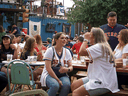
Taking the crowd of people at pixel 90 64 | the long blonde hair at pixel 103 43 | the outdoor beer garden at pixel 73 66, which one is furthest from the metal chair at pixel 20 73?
the long blonde hair at pixel 103 43

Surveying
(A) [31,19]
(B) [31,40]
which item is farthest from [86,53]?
(A) [31,19]

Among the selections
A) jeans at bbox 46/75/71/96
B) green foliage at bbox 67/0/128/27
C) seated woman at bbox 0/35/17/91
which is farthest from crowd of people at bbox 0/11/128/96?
green foliage at bbox 67/0/128/27

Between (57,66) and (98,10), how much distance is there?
9.62 meters

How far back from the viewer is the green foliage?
11.7 meters

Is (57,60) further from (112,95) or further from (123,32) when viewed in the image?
(123,32)

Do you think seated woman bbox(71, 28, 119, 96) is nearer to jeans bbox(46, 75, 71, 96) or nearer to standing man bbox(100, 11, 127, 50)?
jeans bbox(46, 75, 71, 96)

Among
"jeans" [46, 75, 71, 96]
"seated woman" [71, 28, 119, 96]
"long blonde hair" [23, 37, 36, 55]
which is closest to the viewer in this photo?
"seated woman" [71, 28, 119, 96]

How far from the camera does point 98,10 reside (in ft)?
40.2

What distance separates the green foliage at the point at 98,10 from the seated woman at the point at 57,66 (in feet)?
29.1

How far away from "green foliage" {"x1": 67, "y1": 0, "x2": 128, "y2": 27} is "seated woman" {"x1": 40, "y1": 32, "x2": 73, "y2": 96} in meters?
8.88

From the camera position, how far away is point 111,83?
8.90 ft

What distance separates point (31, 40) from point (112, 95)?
8.14 feet

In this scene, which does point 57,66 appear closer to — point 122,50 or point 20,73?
point 20,73

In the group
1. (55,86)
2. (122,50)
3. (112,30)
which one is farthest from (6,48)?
(122,50)
